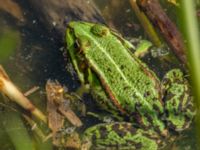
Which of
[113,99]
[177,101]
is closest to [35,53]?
[113,99]

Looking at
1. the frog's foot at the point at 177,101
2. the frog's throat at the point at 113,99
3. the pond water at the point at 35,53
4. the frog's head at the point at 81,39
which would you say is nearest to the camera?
the frog's foot at the point at 177,101

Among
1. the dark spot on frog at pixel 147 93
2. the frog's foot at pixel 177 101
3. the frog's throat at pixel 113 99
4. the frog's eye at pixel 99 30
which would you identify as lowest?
the frog's foot at pixel 177 101

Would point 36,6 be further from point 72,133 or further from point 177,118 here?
point 177,118

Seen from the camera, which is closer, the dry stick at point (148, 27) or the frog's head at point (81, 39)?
the frog's head at point (81, 39)

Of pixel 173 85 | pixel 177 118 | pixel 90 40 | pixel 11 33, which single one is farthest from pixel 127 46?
pixel 11 33

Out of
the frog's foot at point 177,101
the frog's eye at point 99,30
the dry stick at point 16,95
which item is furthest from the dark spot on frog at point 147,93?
the dry stick at point 16,95

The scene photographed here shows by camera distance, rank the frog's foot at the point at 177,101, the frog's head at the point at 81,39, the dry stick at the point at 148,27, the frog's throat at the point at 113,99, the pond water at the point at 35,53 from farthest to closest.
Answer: the dry stick at the point at 148,27, the pond water at the point at 35,53, the frog's head at the point at 81,39, the frog's throat at the point at 113,99, the frog's foot at the point at 177,101

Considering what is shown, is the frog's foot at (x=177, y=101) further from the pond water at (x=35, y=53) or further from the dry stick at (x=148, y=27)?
the dry stick at (x=148, y=27)
